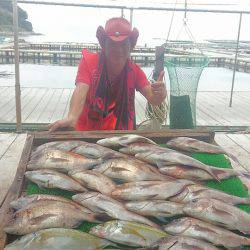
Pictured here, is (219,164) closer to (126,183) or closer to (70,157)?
(126,183)

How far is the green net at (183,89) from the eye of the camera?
570cm

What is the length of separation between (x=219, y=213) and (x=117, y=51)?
233 cm

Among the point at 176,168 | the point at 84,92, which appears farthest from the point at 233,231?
the point at 84,92

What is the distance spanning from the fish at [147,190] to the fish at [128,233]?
297 mm

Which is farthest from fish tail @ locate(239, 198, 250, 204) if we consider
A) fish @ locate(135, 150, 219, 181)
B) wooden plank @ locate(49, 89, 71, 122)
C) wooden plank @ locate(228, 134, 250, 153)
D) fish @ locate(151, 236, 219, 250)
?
wooden plank @ locate(49, 89, 71, 122)

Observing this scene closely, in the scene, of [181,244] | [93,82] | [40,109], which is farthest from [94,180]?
[40,109]

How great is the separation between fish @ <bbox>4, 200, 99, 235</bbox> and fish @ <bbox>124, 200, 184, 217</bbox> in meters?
0.25

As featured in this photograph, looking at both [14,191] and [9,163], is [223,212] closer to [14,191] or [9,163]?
[14,191]

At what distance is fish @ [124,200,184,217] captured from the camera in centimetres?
230

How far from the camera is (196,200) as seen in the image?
2.39m

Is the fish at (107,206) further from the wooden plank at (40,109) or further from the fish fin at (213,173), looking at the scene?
the wooden plank at (40,109)

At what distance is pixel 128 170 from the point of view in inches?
106

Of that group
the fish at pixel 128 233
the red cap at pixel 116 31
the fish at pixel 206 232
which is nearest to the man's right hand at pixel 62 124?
the red cap at pixel 116 31

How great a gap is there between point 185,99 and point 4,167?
2.81 meters
